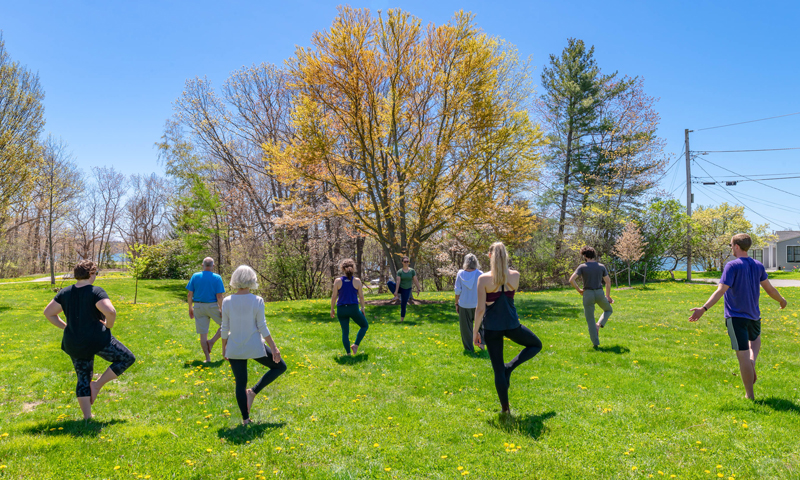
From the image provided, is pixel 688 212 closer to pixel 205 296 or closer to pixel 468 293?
pixel 468 293

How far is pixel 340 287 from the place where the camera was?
7.47 meters

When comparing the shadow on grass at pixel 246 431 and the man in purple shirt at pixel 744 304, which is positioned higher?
the man in purple shirt at pixel 744 304

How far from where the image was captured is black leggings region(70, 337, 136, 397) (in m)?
4.73

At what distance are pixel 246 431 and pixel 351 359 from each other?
10.7 ft

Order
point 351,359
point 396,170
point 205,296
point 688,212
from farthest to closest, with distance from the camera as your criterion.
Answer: point 688,212 < point 396,170 < point 351,359 < point 205,296

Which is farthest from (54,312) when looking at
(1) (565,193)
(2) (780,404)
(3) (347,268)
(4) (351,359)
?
(1) (565,193)

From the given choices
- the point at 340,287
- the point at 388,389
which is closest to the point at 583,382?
the point at 388,389

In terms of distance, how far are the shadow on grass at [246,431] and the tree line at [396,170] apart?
11145mm

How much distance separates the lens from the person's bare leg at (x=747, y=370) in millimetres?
5173

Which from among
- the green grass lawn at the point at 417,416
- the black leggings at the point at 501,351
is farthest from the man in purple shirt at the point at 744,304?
the black leggings at the point at 501,351

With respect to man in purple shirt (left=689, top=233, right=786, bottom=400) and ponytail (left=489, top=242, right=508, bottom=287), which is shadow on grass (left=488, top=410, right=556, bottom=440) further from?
man in purple shirt (left=689, top=233, right=786, bottom=400)

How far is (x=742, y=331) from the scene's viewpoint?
16.8 ft

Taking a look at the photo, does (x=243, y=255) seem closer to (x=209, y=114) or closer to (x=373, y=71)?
(x=209, y=114)

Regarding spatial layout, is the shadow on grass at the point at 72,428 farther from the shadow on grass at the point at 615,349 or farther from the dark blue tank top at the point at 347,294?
the shadow on grass at the point at 615,349
